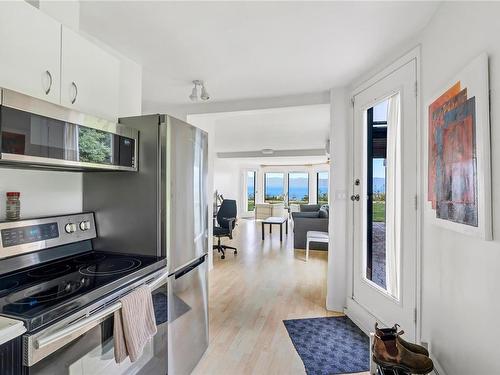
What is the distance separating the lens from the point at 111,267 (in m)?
1.38

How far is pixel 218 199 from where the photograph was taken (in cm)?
915

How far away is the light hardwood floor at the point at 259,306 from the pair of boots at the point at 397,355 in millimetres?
676

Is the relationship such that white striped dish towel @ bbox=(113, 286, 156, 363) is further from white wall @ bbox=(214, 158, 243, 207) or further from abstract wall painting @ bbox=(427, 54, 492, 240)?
white wall @ bbox=(214, 158, 243, 207)

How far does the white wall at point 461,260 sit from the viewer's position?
112cm

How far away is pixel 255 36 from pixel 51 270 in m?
1.85

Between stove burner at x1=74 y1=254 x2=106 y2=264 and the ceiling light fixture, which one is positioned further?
the ceiling light fixture

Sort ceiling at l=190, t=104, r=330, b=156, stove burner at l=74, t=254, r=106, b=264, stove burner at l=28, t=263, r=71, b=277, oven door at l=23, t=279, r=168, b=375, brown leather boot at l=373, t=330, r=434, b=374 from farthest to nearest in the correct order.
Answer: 1. ceiling at l=190, t=104, r=330, b=156
2. stove burner at l=74, t=254, r=106, b=264
3. brown leather boot at l=373, t=330, r=434, b=374
4. stove burner at l=28, t=263, r=71, b=277
5. oven door at l=23, t=279, r=168, b=375

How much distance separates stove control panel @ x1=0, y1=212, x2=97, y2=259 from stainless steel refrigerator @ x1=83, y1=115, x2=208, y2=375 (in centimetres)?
9

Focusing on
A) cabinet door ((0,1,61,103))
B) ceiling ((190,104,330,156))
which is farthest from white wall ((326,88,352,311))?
cabinet door ((0,1,61,103))

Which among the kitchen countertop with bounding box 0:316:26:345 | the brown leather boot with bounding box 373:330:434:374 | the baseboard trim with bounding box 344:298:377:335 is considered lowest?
the baseboard trim with bounding box 344:298:377:335

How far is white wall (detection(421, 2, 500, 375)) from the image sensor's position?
1.12 metres

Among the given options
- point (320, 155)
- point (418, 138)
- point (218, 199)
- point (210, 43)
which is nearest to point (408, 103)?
point (418, 138)

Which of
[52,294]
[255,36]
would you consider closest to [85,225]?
[52,294]

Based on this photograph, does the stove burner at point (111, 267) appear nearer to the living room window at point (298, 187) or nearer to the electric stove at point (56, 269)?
the electric stove at point (56, 269)
